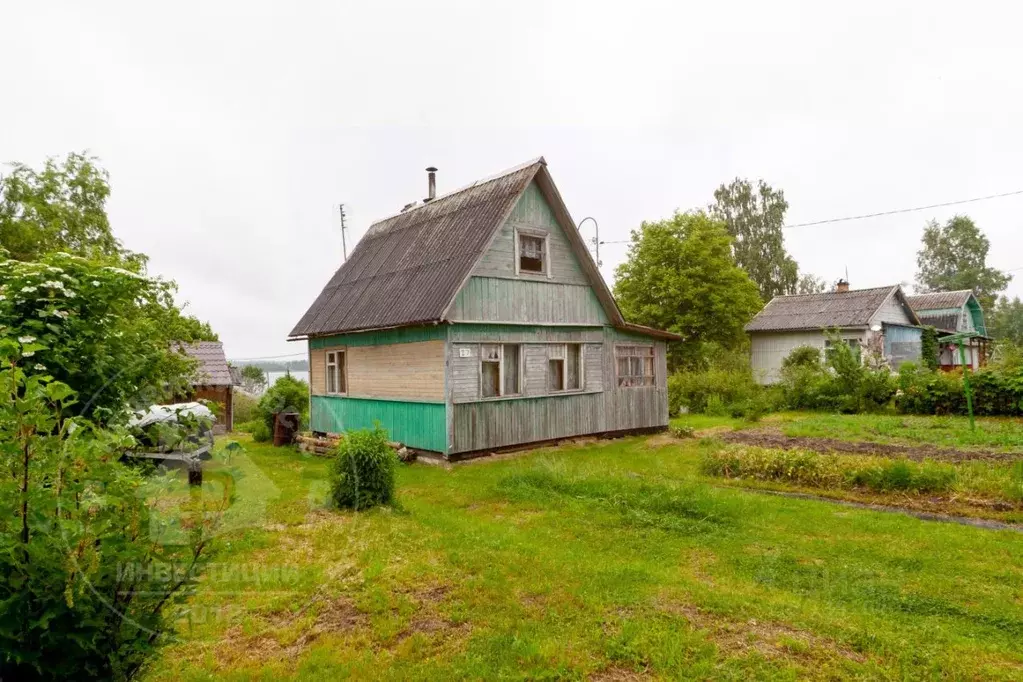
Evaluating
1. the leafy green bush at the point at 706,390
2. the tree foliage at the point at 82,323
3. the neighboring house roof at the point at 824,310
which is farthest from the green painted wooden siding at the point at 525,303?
the neighboring house roof at the point at 824,310

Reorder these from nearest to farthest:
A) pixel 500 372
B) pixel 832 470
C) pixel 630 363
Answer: pixel 832 470 → pixel 500 372 → pixel 630 363

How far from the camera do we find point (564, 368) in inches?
605

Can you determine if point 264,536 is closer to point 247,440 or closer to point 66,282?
point 66,282

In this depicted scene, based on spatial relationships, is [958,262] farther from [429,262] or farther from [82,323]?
[82,323]

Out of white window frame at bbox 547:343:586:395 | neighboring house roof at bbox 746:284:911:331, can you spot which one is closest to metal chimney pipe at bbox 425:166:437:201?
white window frame at bbox 547:343:586:395

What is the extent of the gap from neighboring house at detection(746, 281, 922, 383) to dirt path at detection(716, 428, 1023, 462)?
15.4 meters

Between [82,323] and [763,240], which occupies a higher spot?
[763,240]

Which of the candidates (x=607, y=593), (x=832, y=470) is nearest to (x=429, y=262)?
(x=832, y=470)

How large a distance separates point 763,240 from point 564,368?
36347 millimetres

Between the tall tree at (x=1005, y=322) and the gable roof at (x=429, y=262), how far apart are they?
173 ft

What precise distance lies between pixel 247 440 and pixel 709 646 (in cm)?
1780

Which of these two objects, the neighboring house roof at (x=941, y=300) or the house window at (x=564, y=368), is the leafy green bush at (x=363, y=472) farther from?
the neighboring house roof at (x=941, y=300)

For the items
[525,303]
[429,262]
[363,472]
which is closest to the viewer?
[363,472]

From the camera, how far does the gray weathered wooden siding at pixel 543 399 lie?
43.2ft
